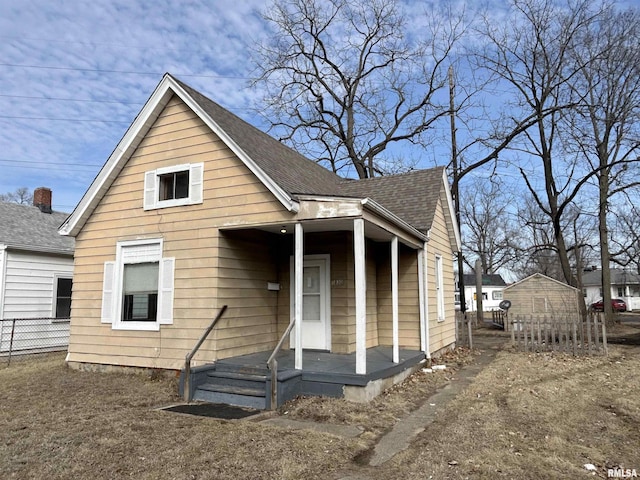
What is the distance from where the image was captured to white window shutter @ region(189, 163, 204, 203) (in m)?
8.84

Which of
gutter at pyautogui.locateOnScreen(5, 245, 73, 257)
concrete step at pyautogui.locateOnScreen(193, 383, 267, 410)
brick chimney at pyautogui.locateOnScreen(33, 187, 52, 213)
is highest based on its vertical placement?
brick chimney at pyautogui.locateOnScreen(33, 187, 52, 213)

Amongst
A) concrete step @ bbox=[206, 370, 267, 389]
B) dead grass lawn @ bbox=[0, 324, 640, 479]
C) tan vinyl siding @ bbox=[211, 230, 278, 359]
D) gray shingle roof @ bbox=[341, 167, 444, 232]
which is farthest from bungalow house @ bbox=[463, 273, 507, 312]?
concrete step @ bbox=[206, 370, 267, 389]

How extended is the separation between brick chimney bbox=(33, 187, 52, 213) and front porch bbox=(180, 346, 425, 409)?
13.7 m

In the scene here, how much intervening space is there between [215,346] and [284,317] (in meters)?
2.16

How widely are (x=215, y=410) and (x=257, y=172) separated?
13.1 feet

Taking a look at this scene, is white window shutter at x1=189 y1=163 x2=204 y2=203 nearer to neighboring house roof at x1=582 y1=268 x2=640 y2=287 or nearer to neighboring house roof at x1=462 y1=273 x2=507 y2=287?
neighboring house roof at x1=462 y1=273 x2=507 y2=287

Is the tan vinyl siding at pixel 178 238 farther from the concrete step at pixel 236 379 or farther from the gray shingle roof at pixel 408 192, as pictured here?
the gray shingle roof at pixel 408 192

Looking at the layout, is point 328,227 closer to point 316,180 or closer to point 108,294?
point 316,180

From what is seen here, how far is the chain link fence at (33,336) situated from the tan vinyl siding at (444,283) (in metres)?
10.8

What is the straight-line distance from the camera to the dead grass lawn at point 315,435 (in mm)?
4340

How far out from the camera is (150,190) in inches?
372

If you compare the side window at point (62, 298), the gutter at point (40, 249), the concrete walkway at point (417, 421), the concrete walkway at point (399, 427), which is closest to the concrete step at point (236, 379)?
the concrete walkway at point (399, 427)

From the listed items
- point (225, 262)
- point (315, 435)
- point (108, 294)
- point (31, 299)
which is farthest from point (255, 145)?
point (31, 299)

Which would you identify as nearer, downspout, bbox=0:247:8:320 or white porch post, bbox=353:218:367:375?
white porch post, bbox=353:218:367:375
